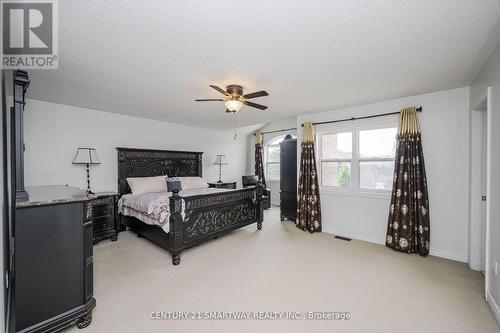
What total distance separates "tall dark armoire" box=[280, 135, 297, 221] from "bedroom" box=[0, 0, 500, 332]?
5 cm

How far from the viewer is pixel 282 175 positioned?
509cm

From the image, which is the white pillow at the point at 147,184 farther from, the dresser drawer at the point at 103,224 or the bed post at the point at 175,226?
the bed post at the point at 175,226

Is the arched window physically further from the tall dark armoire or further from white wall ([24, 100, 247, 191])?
white wall ([24, 100, 247, 191])

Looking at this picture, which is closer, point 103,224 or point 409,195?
point 409,195

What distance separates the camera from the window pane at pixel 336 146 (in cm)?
402

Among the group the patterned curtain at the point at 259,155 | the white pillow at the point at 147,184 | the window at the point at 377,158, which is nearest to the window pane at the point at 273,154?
the patterned curtain at the point at 259,155

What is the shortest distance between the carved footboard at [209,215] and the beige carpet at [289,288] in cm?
26

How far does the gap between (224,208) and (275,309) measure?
1923 mm

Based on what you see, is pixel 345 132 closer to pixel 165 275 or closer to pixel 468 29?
pixel 468 29

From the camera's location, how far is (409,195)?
3191 millimetres

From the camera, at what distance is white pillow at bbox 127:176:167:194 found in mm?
4081

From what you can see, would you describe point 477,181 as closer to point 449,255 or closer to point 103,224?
point 449,255

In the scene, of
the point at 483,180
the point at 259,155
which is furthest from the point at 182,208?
the point at 259,155

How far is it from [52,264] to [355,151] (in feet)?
13.8
